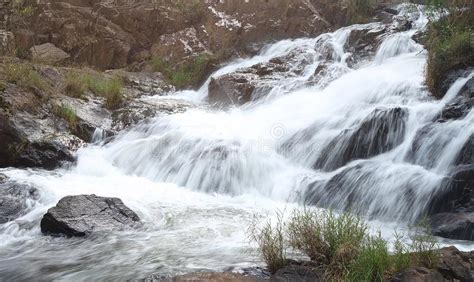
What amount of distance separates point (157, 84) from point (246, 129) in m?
4.82

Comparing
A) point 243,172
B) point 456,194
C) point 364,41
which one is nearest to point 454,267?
point 456,194

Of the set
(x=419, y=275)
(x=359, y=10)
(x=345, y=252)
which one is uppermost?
(x=359, y=10)

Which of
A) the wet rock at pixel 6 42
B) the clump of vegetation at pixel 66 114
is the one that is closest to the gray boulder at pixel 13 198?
the clump of vegetation at pixel 66 114

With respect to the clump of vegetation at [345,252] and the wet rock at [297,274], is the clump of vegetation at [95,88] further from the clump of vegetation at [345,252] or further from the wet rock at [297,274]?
the wet rock at [297,274]

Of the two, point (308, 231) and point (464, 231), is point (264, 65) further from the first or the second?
point (308, 231)

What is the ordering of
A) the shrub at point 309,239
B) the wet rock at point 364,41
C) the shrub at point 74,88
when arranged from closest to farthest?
the shrub at point 309,239
the shrub at point 74,88
the wet rock at point 364,41

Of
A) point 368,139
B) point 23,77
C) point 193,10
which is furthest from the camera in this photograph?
point 193,10

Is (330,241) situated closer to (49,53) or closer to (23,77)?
(23,77)

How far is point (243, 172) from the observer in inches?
316

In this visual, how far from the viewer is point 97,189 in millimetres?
7488

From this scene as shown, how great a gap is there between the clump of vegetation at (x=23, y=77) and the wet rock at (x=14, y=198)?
3.04 meters

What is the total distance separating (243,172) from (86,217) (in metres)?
2.92

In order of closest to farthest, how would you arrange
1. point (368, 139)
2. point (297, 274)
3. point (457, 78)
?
point (297, 274) → point (368, 139) → point (457, 78)

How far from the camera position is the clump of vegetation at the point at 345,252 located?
12.4 feet
